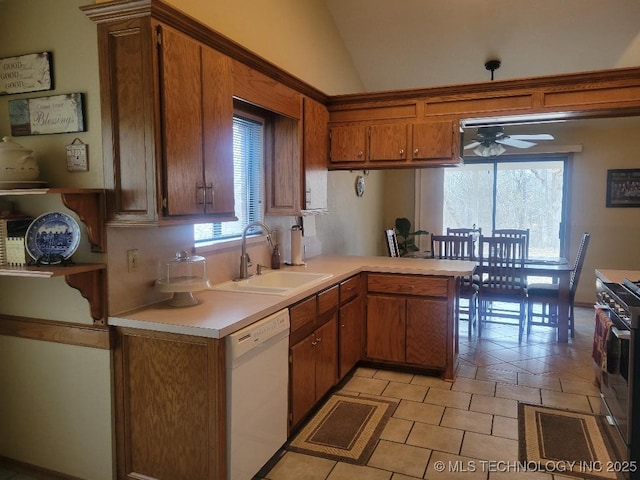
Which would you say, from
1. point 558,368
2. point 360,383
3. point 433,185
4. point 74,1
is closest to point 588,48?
point 433,185

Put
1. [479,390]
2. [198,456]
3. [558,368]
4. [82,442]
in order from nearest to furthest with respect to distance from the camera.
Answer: [198,456]
[82,442]
[479,390]
[558,368]

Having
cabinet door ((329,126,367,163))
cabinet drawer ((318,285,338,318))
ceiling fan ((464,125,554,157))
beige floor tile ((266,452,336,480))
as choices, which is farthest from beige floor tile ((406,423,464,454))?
ceiling fan ((464,125,554,157))

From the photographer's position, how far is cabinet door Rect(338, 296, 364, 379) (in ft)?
11.0

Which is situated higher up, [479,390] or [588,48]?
[588,48]

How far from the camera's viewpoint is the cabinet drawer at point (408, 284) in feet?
11.5

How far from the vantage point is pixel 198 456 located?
6.53ft

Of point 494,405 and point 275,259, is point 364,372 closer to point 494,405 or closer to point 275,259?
point 494,405

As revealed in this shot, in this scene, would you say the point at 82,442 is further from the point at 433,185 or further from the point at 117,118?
the point at 433,185

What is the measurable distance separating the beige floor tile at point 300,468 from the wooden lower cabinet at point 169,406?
50cm

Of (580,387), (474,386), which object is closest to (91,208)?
(474,386)

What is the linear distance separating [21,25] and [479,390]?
358 cm

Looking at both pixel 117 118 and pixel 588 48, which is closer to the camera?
pixel 117 118

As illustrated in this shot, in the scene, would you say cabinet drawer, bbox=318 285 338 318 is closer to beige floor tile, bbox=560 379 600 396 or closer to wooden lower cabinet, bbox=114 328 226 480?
wooden lower cabinet, bbox=114 328 226 480

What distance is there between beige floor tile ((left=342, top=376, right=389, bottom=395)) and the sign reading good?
2.70 meters
